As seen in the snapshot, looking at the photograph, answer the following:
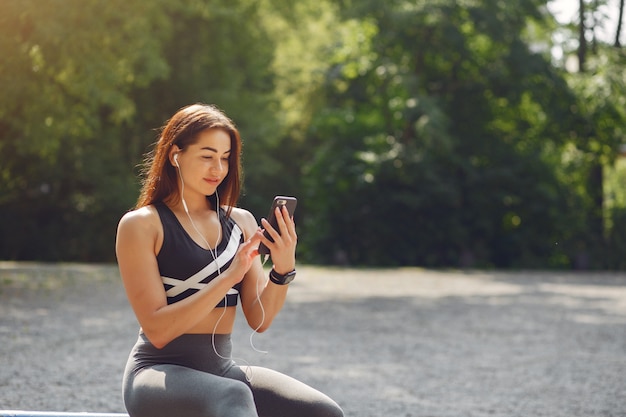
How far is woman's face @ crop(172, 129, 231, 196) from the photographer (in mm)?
3189

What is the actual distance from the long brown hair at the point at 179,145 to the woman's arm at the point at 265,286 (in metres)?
0.25

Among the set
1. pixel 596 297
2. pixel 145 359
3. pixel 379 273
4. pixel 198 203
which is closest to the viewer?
pixel 145 359

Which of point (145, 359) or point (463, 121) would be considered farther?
point (463, 121)

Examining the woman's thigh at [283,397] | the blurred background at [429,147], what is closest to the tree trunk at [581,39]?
the blurred background at [429,147]

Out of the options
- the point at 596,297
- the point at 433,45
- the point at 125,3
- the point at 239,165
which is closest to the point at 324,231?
the point at 433,45

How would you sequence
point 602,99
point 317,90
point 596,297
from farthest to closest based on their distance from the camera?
point 317,90
point 602,99
point 596,297

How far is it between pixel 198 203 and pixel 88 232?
21.7m

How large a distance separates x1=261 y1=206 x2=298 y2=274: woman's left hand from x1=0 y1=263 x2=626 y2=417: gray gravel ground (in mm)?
3167

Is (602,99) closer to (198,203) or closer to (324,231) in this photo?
(324,231)

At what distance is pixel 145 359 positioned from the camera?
3072 millimetres

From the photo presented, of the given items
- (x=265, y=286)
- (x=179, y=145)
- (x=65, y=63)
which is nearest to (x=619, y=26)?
(x=65, y=63)

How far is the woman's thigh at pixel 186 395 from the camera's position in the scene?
9.24 ft

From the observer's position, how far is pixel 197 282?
3.10 m

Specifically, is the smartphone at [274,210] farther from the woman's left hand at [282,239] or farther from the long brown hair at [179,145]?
the long brown hair at [179,145]
